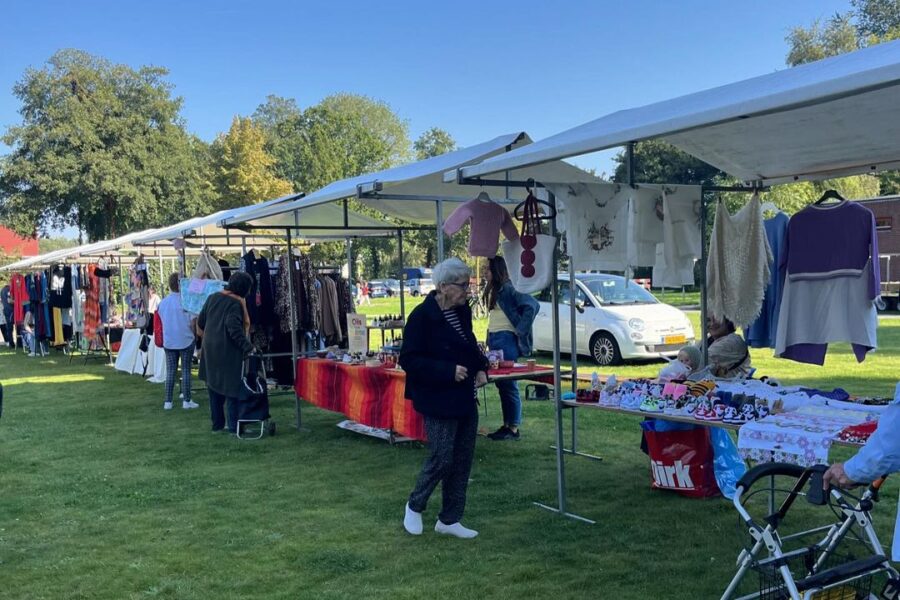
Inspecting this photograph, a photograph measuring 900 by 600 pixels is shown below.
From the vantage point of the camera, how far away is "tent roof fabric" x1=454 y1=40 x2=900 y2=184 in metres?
3.00

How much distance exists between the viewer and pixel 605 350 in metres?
12.8

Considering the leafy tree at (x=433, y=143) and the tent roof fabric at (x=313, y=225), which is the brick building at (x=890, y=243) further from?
the leafy tree at (x=433, y=143)

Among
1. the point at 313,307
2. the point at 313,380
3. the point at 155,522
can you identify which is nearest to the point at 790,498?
the point at 155,522

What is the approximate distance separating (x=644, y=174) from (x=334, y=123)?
70.7 ft

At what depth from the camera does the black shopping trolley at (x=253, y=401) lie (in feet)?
26.2

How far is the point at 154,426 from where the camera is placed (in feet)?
29.2

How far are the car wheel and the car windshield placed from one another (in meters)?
0.66

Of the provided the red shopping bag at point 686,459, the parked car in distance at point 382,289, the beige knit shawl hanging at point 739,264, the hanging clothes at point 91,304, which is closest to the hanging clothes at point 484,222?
the beige knit shawl hanging at point 739,264

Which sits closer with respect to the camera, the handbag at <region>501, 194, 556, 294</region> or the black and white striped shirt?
the black and white striped shirt

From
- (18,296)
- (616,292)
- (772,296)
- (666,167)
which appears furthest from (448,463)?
(666,167)

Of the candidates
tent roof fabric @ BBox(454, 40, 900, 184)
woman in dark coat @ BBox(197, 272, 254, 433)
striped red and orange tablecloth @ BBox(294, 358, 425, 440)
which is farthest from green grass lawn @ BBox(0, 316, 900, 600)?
tent roof fabric @ BBox(454, 40, 900, 184)

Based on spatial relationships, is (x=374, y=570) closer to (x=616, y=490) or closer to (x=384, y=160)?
(x=616, y=490)

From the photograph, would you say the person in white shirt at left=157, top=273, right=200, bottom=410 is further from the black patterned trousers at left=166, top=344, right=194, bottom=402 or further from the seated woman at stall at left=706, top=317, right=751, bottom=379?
the seated woman at stall at left=706, top=317, right=751, bottom=379

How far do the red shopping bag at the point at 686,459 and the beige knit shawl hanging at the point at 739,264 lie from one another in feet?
2.73
